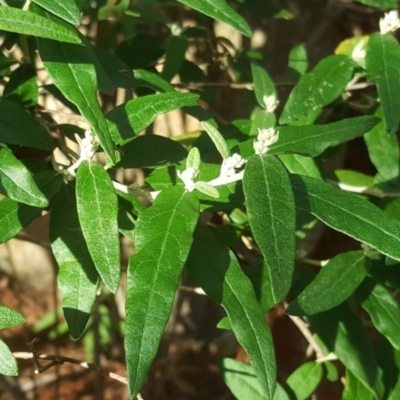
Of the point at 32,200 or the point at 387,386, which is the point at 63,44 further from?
the point at 387,386

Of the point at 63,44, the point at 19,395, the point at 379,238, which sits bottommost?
the point at 19,395

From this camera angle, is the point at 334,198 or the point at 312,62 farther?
the point at 312,62

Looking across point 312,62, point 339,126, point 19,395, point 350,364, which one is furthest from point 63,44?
point 312,62

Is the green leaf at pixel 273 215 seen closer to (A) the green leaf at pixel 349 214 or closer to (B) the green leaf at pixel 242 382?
(A) the green leaf at pixel 349 214

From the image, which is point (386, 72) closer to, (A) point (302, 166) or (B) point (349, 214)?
(A) point (302, 166)

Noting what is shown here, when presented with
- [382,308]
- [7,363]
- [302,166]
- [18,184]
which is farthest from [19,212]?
[382,308]

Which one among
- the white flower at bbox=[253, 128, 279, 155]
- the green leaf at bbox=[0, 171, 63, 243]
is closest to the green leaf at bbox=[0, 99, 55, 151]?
the green leaf at bbox=[0, 171, 63, 243]
